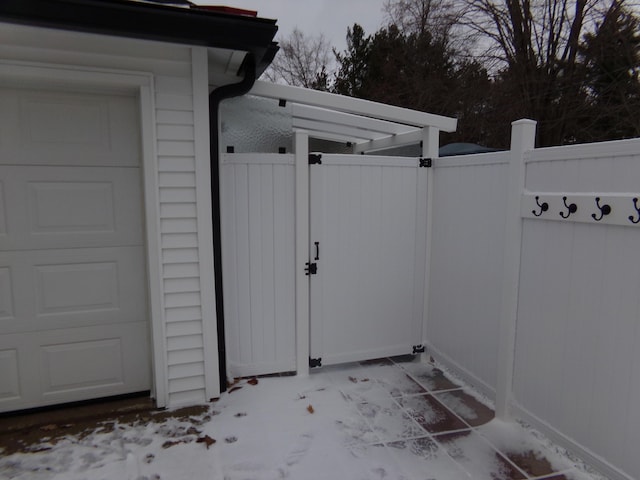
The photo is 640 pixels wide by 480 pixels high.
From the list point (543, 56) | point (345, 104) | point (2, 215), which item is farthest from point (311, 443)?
point (543, 56)

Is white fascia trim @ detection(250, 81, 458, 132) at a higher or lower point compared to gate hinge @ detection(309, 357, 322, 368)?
higher

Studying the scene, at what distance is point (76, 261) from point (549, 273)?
10.1 feet

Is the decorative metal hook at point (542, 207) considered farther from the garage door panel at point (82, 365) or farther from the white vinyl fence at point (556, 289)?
the garage door panel at point (82, 365)

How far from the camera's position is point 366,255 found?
368 cm

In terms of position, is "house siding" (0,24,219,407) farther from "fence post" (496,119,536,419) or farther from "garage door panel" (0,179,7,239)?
"fence post" (496,119,536,419)

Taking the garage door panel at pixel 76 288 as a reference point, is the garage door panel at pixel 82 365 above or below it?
below

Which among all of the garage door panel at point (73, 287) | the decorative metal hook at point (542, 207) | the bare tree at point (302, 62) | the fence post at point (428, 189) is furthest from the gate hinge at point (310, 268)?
the bare tree at point (302, 62)

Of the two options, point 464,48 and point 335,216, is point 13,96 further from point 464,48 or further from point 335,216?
point 464,48

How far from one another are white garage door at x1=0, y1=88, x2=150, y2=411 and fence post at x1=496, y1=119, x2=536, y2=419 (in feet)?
8.32

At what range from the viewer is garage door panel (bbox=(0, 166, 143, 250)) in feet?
9.03

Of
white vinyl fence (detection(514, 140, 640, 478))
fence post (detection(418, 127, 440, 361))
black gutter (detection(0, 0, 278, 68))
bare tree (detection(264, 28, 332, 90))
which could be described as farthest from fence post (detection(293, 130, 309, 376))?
bare tree (detection(264, 28, 332, 90))

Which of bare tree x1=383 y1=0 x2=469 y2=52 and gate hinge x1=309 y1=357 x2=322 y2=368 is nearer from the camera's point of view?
gate hinge x1=309 y1=357 x2=322 y2=368

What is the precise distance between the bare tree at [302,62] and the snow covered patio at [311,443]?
1217 centimetres

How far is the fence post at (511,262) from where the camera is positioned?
8.82 feet
